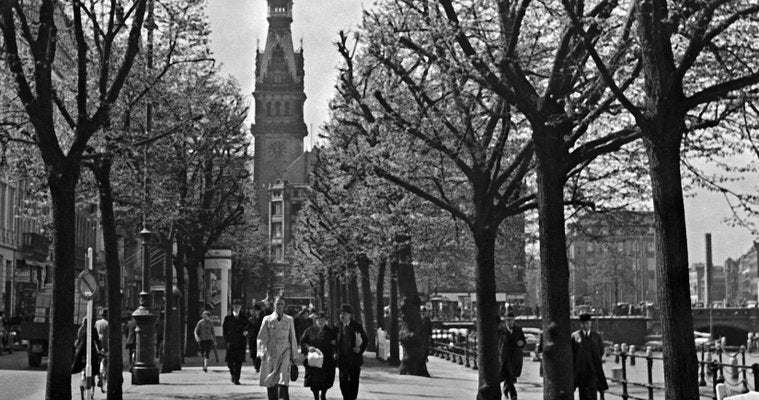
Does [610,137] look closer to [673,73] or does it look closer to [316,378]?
[673,73]

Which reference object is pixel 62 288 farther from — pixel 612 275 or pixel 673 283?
pixel 612 275

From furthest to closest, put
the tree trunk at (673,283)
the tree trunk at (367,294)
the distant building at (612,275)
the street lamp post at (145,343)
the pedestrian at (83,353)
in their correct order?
the distant building at (612,275), the tree trunk at (367,294), the street lamp post at (145,343), the pedestrian at (83,353), the tree trunk at (673,283)

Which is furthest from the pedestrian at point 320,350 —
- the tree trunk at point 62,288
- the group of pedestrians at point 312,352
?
the tree trunk at point 62,288

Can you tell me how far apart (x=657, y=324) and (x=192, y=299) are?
84.8 m

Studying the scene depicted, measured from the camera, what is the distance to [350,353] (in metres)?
21.0

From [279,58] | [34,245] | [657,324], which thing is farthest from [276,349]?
[279,58]

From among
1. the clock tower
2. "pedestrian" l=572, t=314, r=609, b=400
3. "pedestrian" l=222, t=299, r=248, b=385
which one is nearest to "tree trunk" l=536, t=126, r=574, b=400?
"pedestrian" l=572, t=314, r=609, b=400

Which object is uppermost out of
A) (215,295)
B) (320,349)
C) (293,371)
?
(215,295)

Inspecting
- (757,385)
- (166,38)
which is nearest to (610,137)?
(757,385)

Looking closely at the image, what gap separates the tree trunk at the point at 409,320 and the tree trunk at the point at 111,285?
9.51 meters

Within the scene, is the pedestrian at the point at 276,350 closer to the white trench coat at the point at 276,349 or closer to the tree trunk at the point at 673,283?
the white trench coat at the point at 276,349

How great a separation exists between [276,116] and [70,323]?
16644 centimetres

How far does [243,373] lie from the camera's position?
109 ft

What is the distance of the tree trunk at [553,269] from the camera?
16875 mm
